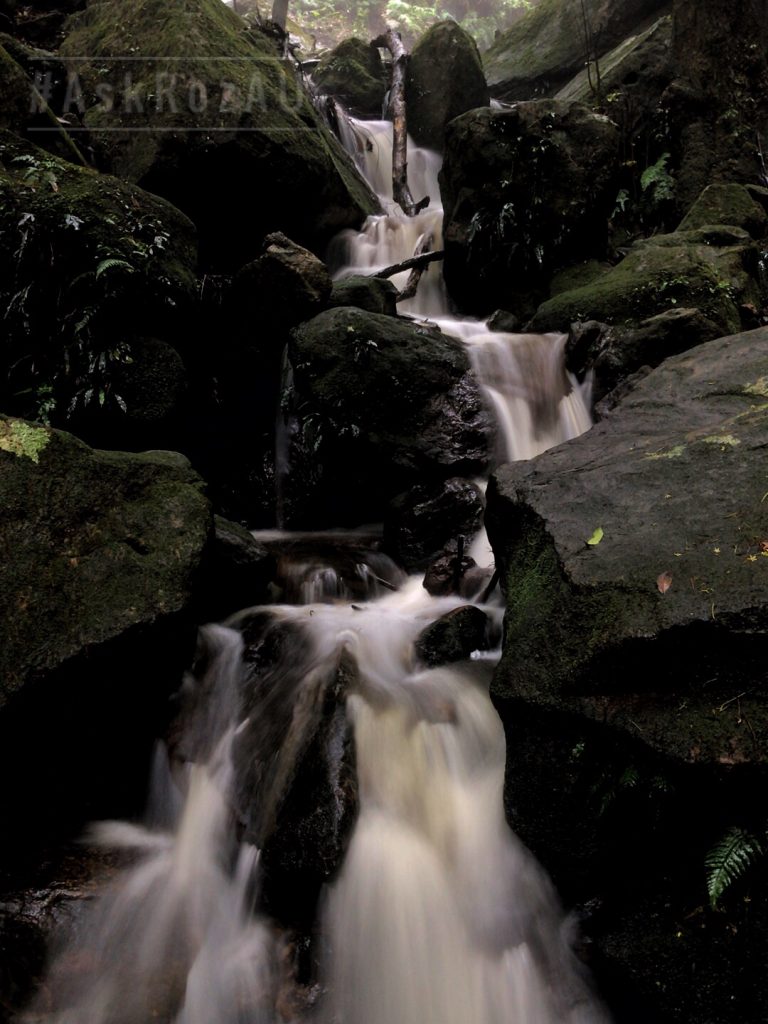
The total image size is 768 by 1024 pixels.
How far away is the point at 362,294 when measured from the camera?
7.66m

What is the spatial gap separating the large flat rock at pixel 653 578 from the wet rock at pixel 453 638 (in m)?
0.61

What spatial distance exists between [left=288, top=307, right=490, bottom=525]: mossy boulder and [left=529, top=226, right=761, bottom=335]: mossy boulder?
1.62m

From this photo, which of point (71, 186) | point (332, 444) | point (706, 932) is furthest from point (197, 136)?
point (706, 932)

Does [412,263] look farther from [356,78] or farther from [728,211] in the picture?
[356,78]

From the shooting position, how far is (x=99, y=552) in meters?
3.38

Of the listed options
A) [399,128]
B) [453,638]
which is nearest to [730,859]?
[453,638]

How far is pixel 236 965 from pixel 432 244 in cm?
1060

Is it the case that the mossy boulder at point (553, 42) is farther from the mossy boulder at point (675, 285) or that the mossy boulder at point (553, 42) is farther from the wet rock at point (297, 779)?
the wet rock at point (297, 779)

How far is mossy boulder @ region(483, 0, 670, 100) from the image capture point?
14.3 metres

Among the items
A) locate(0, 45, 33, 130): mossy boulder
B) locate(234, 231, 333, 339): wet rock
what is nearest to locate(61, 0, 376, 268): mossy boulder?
locate(0, 45, 33, 130): mossy boulder

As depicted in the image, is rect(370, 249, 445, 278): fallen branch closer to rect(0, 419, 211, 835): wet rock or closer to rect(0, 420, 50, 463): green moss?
rect(0, 419, 211, 835): wet rock

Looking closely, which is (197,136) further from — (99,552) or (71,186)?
(99,552)

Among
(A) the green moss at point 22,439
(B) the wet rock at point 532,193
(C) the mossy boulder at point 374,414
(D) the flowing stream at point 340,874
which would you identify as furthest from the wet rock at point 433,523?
(B) the wet rock at point 532,193

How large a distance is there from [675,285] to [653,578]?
522 centimetres
